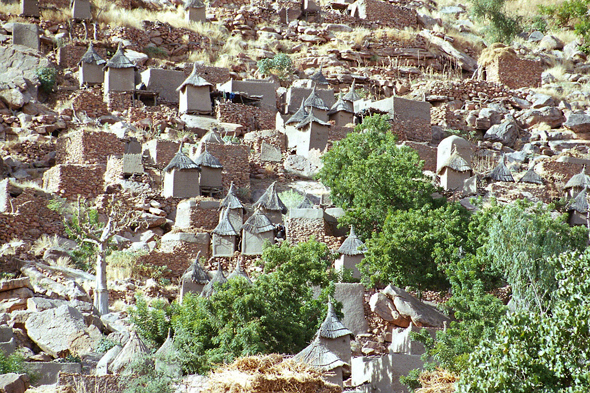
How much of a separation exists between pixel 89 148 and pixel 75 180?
6.88 feet

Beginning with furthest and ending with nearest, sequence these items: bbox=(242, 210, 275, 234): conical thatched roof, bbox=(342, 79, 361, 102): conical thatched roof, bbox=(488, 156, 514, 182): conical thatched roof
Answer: bbox=(342, 79, 361, 102): conical thatched roof < bbox=(488, 156, 514, 182): conical thatched roof < bbox=(242, 210, 275, 234): conical thatched roof

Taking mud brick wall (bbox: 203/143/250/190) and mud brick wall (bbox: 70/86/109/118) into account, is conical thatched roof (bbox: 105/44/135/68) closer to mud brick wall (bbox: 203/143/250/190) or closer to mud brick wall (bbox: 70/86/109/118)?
mud brick wall (bbox: 70/86/109/118)

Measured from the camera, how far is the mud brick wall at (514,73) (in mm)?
44312

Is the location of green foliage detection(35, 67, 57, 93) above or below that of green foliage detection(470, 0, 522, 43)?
below

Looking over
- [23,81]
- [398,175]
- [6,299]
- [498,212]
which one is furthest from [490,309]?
[23,81]

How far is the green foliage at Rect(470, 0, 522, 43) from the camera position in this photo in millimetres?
50375

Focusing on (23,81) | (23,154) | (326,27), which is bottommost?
(23,154)

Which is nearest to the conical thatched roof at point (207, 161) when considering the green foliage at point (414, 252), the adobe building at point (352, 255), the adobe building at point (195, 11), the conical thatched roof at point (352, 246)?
the conical thatched roof at point (352, 246)

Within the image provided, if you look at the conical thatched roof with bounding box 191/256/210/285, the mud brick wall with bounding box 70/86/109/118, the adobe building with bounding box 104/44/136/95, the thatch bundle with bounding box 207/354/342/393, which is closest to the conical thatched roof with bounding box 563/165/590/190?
→ the conical thatched roof with bounding box 191/256/210/285

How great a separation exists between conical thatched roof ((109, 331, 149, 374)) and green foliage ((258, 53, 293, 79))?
90.3 ft

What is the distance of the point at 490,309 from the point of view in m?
19.1

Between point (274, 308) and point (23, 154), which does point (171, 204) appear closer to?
point (23, 154)

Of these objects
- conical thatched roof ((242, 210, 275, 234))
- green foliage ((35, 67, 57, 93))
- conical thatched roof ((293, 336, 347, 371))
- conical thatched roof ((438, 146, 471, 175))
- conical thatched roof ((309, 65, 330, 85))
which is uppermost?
conical thatched roof ((309, 65, 330, 85))

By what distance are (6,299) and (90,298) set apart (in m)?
2.35
